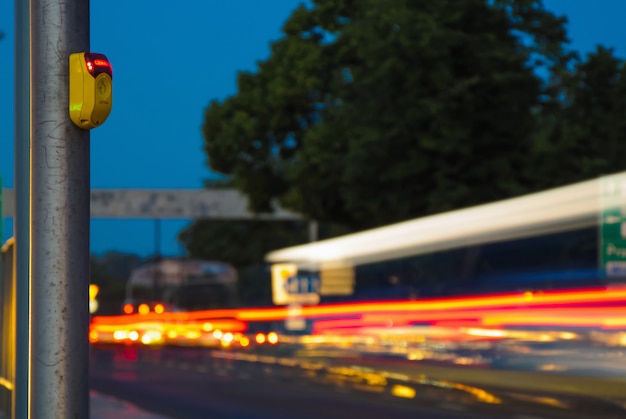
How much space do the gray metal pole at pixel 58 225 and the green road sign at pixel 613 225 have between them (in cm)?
1860

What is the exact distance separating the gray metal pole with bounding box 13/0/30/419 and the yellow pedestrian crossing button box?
5.74 feet

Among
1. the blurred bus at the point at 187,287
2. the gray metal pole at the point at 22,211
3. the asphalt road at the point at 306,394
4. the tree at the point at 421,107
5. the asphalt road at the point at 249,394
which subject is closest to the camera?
the gray metal pole at the point at 22,211

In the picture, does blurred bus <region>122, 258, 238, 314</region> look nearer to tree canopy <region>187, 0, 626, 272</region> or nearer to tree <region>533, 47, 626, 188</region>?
tree canopy <region>187, 0, 626, 272</region>

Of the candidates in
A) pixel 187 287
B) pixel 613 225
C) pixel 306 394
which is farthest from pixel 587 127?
pixel 187 287

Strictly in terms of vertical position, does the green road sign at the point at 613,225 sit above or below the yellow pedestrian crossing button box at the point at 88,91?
above

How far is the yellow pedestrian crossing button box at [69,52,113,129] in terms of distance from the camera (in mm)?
6672

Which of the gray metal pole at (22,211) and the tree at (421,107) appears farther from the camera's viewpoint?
the tree at (421,107)

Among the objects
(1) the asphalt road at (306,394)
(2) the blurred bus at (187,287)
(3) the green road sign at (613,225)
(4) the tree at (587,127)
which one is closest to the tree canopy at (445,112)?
(4) the tree at (587,127)

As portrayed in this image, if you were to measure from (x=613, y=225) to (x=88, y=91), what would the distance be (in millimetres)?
21997

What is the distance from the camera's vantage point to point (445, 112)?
36594mm

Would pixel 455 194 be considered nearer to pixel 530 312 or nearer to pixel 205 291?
pixel 530 312

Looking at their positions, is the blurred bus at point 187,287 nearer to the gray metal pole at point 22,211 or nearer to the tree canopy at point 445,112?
the tree canopy at point 445,112

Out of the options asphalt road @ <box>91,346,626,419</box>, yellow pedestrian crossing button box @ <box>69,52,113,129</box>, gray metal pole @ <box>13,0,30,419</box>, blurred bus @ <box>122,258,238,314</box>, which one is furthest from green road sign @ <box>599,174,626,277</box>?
blurred bus @ <box>122,258,238,314</box>

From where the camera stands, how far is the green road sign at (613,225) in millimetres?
25188
